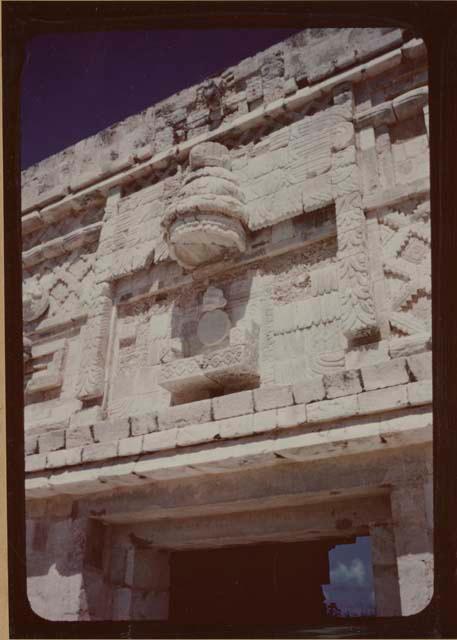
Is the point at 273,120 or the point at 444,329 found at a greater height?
the point at 273,120

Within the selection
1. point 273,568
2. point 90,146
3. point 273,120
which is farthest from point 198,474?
point 90,146

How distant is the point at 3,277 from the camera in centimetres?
244

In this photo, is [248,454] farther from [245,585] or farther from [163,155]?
[163,155]

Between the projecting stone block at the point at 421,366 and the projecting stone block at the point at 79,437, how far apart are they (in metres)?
2.62

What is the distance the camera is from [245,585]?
521 centimetres

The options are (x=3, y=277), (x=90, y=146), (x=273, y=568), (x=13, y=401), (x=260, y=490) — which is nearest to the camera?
(x=3, y=277)

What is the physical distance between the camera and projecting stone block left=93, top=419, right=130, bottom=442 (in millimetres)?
4486

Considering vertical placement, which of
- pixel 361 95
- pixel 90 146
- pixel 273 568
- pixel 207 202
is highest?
pixel 90 146

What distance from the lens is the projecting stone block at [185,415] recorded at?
4.22 metres

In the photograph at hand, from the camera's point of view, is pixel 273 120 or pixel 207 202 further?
pixel 273 120

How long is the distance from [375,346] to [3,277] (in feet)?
8.78

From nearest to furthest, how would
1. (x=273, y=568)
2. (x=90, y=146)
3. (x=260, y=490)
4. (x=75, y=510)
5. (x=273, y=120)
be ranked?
(x=260, y=490), (x=75, y=510), (x=273, y=568), (x=273, y=120), (x=90, y=146)

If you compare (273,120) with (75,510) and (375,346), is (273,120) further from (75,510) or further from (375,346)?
(75,510)

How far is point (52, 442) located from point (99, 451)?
618 mm
